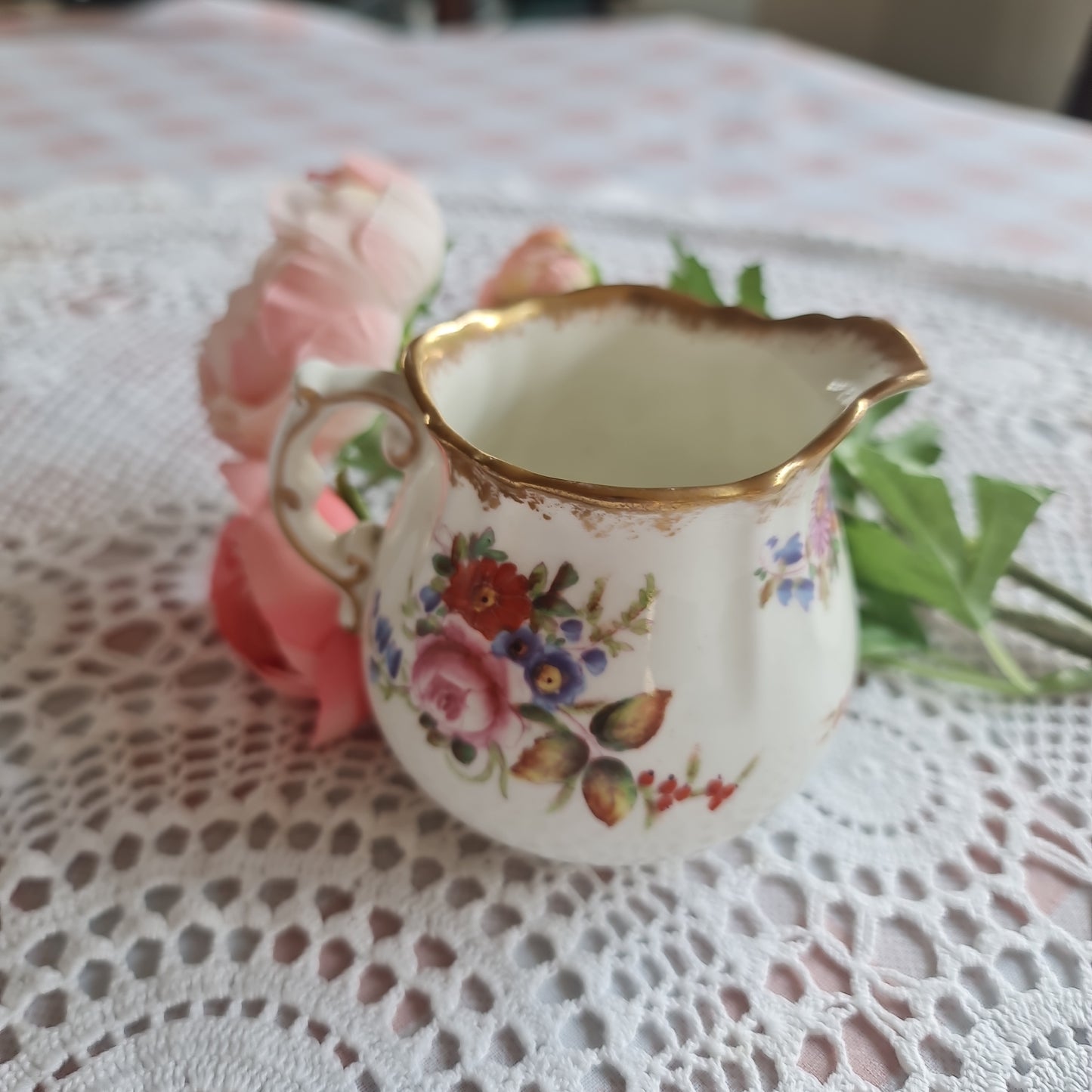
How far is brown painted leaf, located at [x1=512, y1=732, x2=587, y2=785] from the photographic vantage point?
0.33 meters

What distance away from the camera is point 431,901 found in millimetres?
369

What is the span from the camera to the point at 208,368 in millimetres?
393

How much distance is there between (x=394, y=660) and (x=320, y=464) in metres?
0.09

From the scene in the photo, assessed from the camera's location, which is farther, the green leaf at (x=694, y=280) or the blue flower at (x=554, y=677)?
the green leaf at (x=694, y=280)

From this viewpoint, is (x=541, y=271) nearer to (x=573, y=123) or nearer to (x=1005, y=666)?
(x=1005, y=666)

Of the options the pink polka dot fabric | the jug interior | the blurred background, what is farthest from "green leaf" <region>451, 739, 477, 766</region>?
the blurred background

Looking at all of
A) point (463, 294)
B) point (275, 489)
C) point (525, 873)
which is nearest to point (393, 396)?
point (275, 489)

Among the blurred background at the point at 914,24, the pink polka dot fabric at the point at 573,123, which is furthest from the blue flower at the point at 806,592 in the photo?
the blurred background at the point at 914,24

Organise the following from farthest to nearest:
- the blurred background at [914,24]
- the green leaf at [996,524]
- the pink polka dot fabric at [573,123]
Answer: the blurred background at [914,24] → the pink polka dot fabric at [573,123] → the green leaf at [996,524]

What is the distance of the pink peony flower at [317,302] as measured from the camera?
0.38 metres

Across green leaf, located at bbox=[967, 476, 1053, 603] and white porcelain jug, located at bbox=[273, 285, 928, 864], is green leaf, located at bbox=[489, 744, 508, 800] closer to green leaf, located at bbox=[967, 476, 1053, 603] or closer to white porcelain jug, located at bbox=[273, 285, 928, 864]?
white porcelain jug, located at bbox=[273, 285, 928, 864]

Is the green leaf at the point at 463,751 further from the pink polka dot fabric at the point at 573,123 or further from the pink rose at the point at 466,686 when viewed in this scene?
the pink polka dot fabric at the point at 573,123

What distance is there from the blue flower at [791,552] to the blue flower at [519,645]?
8 centimetres

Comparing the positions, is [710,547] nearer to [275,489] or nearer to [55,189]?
[275,489]
